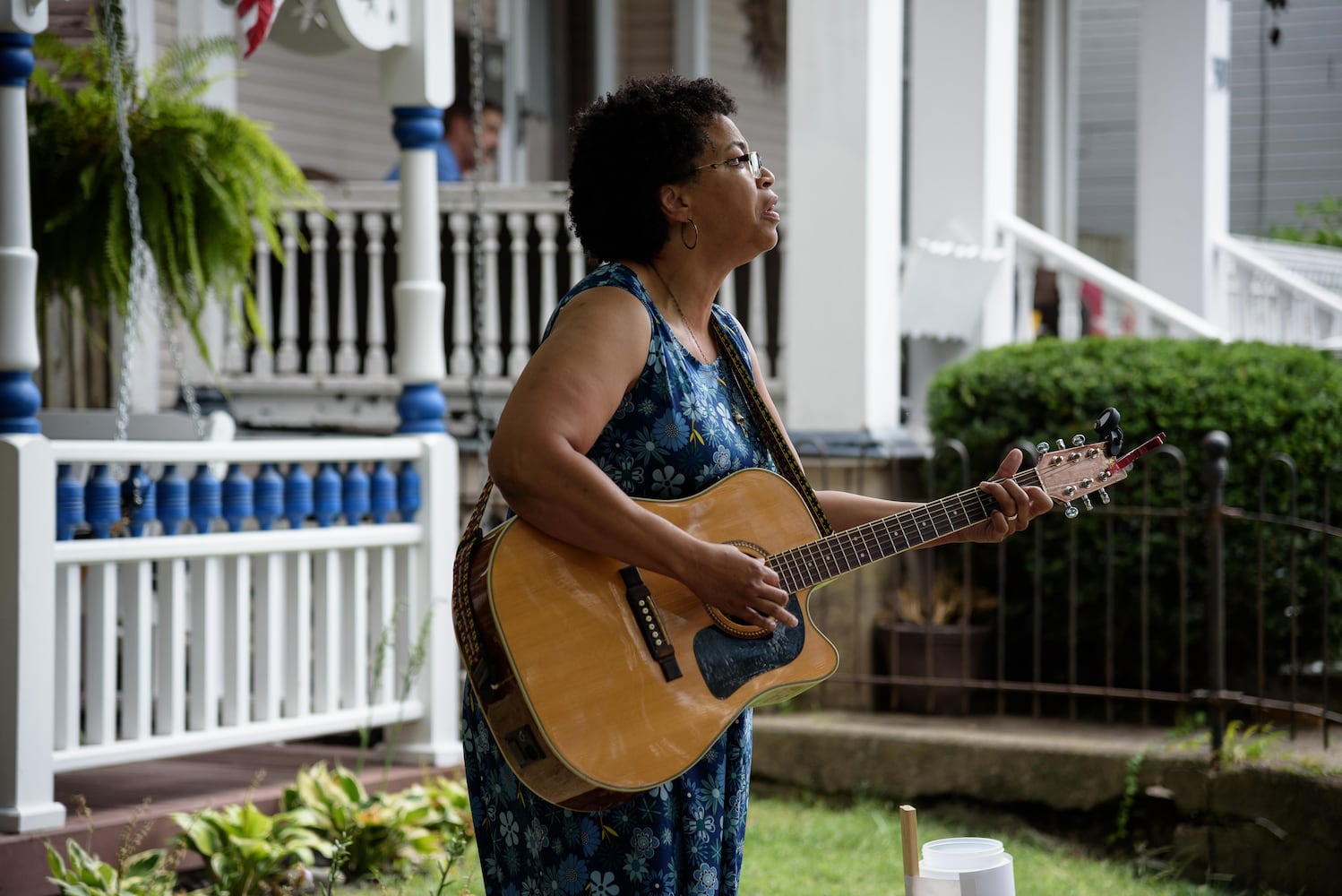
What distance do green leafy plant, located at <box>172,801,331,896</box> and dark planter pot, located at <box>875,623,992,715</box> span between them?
2.81m

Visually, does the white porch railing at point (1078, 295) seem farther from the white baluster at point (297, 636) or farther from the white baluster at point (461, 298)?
the white baluster at point (297, 636)

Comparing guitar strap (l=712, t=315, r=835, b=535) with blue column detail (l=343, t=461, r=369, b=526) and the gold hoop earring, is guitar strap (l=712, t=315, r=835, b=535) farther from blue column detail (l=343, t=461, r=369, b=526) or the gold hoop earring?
blue column detail (l=343, t=461, r=369, b=526)

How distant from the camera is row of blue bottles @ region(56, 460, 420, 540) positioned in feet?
14.5

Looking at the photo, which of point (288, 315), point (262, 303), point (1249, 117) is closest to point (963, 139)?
point (288, 315)

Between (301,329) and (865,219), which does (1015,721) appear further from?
(301,329)

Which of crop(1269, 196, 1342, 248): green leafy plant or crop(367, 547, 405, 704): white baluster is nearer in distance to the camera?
crop(367, 547, 405, 704): white baluster

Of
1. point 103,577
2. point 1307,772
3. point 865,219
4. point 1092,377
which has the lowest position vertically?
point 1307,772

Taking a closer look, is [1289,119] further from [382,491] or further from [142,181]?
[142,181]

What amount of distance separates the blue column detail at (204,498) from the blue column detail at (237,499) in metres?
0.07

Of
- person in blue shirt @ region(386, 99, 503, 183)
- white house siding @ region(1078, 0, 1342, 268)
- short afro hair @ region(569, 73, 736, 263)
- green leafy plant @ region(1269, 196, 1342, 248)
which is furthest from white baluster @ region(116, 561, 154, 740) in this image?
green leafy plant @ region(1269, 196, 1342, 248)

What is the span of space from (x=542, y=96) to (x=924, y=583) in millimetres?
5474

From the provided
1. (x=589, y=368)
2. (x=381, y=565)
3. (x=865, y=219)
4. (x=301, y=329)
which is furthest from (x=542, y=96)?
(x=589, y=368)

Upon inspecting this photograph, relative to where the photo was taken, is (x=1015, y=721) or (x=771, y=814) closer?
(x=771, y=814)

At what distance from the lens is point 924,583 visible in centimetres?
682
